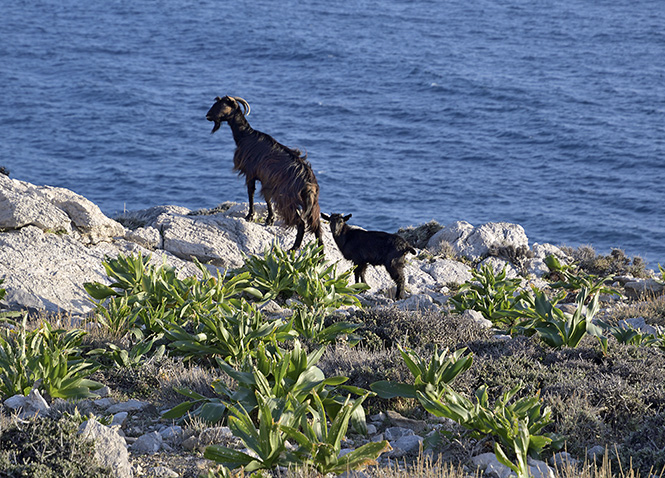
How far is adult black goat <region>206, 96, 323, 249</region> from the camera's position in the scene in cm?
1034

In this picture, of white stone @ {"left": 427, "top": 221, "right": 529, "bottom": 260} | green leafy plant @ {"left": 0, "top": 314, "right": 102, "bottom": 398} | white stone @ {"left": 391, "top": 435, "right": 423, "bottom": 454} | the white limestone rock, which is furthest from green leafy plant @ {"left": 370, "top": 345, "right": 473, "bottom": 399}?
white stone @ {"left": 427, "top": 221, "right": 529, "bottom": 260}

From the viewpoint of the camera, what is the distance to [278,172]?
10.4 metres

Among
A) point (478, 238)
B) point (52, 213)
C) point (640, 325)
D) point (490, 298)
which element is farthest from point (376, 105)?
point (640, 325)

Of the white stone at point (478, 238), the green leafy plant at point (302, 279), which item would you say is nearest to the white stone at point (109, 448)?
the green leafy plant at point (302, 279)

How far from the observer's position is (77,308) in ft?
26.5

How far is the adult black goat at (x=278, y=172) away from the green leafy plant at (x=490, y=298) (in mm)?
2565

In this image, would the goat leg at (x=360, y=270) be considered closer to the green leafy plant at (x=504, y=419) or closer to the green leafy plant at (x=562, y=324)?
the green leafy plant at (x=562, y=324)

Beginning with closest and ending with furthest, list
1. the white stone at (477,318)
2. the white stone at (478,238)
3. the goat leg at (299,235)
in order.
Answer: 1. the white stone at (477,318)
2. the goat leg at (299,235)
3. the white stone at (478,238)

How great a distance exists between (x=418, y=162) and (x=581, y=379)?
89.9 ft

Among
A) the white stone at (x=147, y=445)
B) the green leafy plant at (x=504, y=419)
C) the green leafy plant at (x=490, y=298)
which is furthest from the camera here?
the green leafy plant at (x=490, y=298)

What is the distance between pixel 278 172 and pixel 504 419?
6415mm

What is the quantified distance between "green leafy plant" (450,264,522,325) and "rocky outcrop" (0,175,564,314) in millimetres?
516

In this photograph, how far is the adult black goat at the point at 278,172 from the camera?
10.3 metres

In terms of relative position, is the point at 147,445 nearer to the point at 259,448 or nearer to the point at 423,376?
the point at 259,448
